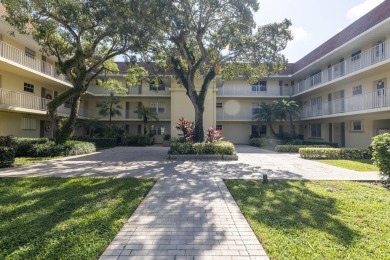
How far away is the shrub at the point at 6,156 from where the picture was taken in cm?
1037

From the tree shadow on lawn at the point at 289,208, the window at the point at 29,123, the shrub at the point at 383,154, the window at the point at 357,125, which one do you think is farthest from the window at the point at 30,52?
the window at the point at 357,125

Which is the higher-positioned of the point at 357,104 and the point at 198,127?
the point at 357,104

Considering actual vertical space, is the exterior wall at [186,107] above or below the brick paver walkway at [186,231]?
above

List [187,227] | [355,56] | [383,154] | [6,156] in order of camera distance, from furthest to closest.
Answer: [355,56] < [6,156] < [383,154] < [187,227]

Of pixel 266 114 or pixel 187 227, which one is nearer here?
pixel 187 227

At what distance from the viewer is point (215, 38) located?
14883 millimetres

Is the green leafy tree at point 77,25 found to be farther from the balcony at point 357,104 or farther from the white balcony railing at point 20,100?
the balcony at point 357,104

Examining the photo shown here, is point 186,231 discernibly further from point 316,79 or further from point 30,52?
point 316,79

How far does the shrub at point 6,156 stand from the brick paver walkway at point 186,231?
832cm

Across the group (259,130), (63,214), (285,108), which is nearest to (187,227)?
(63,214)

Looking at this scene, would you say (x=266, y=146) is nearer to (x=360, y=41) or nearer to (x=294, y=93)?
(x=294, y=93)

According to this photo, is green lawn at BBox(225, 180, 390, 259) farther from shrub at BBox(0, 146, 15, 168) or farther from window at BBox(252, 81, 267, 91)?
window at BBox(252, 81, 267, 91)

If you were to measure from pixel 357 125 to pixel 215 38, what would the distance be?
1427 centimetres

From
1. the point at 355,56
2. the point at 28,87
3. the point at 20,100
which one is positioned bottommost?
the point at 20,100
